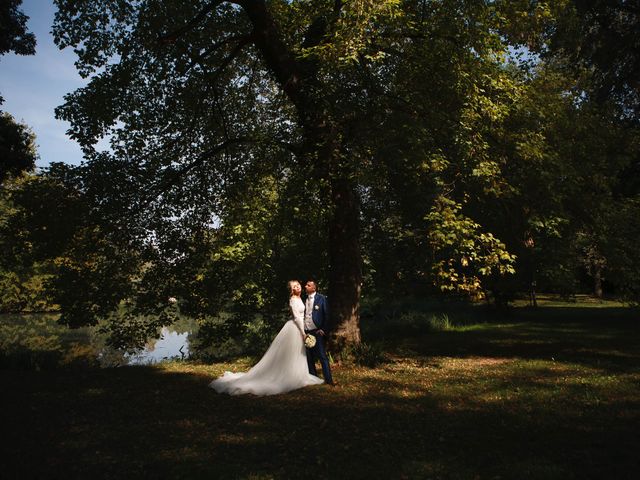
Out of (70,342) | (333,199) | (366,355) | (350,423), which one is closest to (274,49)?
(333,199)

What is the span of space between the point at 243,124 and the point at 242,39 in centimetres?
493

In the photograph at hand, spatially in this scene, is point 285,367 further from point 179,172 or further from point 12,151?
point 12,151

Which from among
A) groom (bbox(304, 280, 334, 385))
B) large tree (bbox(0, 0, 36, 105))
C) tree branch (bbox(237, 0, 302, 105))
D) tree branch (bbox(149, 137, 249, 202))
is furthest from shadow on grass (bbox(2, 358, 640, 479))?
large tree (bbox(0, 0, 36, 105))

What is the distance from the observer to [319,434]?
8.05 meters

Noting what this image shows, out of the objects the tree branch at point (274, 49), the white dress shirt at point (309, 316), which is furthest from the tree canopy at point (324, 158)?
the white dress shirt at point (309, 316)

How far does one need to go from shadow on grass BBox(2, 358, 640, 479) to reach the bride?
1.43 feet

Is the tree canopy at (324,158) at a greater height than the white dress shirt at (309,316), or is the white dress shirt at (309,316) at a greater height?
the tree canopy at (324,158)

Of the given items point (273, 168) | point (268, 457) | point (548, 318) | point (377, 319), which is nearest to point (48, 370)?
point (273, 168)

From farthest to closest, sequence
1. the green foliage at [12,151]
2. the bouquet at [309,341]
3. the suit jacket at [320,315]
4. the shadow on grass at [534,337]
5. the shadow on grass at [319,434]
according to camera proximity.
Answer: the green foliage at [12,151] < the shadow on grass at [534,337] < the suit jacket at [320,315] < the bouquet at [309,341] < the shadow on grass at [319,434]

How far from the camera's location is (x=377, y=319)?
107 feet

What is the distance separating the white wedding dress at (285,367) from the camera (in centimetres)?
1145

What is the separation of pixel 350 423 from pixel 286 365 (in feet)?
10.9

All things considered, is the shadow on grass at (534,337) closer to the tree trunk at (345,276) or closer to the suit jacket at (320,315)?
the tree trunk at (345,276)

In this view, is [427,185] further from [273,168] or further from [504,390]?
[504,390]
